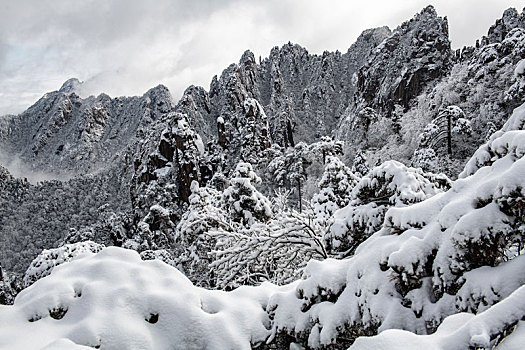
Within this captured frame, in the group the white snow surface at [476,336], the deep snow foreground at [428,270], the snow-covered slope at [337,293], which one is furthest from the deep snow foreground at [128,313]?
the white snow surface at [476,336]

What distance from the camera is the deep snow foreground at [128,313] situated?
9.85 ft

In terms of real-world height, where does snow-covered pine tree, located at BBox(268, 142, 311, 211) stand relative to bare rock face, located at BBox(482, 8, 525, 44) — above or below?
below

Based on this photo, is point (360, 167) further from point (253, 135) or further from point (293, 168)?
point (253, 135)

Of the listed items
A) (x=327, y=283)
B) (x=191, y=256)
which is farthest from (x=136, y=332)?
(x=191, y=256)

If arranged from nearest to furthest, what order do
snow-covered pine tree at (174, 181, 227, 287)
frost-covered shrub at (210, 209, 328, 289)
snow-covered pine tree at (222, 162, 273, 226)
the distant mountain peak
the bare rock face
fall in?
frost-covered shrub at (210, 209, 328, 289) → snow-covered pine tree at (174, 181, 227, 287) → snow-covered pine tree at (222, 162, 273, 226) → the bare rock face → the distant mountain peak

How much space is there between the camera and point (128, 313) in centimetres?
321

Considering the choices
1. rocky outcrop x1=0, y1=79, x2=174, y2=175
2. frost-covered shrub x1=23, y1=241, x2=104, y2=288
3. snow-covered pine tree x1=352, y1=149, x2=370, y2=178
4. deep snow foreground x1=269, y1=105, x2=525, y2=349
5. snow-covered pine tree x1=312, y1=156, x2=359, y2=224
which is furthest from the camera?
rocky outcrop x1=0, y1=79, x2=174, y2=175

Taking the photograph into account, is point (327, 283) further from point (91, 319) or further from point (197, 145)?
point (197, 145)

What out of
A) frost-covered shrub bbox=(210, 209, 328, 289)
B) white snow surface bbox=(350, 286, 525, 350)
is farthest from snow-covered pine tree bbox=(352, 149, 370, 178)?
white snow surface bbox=(350, 286, 525, 350)

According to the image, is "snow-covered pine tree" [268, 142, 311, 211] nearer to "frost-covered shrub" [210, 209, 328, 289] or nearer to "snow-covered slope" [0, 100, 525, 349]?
"frost-covered shrub" [210, 209, 328, 289]

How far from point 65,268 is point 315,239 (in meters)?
3.83

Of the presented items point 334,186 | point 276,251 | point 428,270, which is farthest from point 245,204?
point 428,270

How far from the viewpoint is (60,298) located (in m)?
3.33

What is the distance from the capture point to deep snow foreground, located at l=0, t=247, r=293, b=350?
9.85ft
